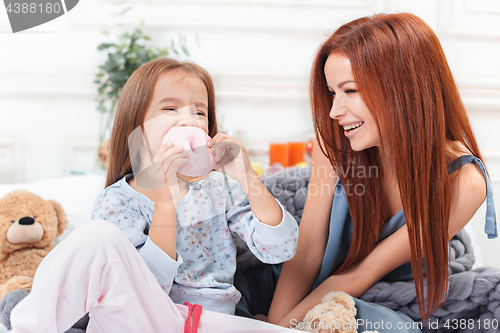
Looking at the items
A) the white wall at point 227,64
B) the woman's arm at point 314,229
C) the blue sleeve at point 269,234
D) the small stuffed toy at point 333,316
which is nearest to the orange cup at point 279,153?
the white wall at point 227,64

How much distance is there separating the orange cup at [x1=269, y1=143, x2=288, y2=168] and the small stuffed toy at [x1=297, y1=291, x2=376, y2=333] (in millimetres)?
1189

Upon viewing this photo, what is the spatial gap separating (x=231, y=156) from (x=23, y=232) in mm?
577

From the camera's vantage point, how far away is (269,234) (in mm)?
786

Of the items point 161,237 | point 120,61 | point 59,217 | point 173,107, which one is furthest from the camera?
point 120,61

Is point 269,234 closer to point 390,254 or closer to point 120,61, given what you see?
point 390,254

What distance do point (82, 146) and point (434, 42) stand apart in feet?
5.82

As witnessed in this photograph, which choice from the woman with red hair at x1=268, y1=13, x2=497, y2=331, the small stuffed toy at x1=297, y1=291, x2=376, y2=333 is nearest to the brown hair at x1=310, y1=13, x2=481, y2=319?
the woman with red hair at x1=268, y1=13, x2=497, y2=331

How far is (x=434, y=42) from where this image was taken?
805 millimetres

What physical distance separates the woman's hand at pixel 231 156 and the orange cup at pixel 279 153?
114 centimetres

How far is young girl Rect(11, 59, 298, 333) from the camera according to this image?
576 mm

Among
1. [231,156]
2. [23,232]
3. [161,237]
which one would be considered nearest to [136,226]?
[161,237]

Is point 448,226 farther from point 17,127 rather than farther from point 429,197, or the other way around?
point 17,127

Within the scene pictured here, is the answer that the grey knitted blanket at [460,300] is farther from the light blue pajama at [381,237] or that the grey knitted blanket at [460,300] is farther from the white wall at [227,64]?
the white wall at [227,64]

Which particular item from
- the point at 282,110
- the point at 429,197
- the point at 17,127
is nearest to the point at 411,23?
the point at 429,197
